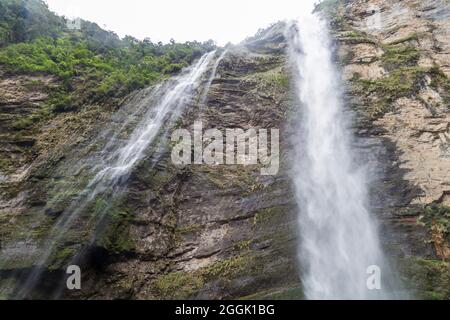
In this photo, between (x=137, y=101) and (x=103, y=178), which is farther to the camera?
(x=137, y=101)

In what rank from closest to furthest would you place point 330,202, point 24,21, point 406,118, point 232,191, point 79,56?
1. point 330,202
2. point 232,191
3. point 406,118
4. point 79,56
5. point 24,21

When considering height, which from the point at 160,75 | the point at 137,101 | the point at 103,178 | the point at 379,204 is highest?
the point at 160,75

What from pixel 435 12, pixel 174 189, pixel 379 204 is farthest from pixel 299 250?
pixel 435 12

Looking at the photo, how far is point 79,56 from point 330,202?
42.3ft

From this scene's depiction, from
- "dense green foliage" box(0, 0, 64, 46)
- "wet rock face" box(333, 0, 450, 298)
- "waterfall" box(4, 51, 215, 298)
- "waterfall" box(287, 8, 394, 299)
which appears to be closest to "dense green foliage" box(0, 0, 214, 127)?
"dense green foliage" box(0, 0, 64, 46)

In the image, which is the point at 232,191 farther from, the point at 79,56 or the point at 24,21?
the point at 24,21

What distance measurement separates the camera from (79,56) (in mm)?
17391

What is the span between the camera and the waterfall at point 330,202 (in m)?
8.15

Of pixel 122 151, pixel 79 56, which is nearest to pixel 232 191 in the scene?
pixel 122 151

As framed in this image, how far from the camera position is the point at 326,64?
15.7 meters

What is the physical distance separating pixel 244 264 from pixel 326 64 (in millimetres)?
9871

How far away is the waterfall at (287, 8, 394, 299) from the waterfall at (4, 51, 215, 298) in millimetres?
4268

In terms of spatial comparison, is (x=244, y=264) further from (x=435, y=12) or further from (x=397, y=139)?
(x=435, y=12)

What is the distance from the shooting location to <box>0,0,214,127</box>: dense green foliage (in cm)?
1451
